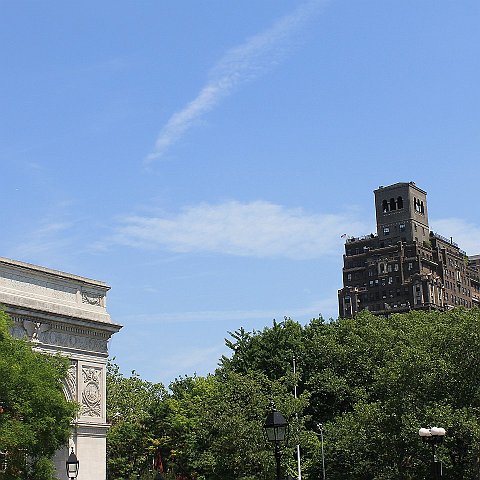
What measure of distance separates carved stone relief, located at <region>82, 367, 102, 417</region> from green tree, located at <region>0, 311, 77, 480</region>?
1069 cm

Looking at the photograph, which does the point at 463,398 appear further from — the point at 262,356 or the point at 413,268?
the point at 413,268

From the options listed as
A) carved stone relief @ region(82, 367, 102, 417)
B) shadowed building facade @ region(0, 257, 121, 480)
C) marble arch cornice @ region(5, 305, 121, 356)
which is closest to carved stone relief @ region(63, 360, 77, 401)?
shadowed building facade @ region(0, 257, 121, 480)

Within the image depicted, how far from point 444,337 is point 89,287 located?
62.9ft

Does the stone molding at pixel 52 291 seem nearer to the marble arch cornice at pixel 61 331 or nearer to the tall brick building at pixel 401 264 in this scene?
the marble arch cornice at pixel 61 331

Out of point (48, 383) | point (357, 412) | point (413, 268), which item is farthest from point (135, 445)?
point (413, 268)

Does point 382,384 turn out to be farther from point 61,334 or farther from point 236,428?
point 61,334

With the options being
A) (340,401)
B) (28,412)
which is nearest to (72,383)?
(28,412)

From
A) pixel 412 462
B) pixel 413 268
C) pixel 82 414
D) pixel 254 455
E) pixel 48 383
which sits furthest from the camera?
pixel 413 268

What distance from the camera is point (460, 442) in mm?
47969

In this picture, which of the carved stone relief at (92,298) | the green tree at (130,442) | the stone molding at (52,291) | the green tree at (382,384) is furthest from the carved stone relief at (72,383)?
the green tree at (130,442)

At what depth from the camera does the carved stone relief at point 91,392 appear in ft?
154

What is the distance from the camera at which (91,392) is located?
47.3m

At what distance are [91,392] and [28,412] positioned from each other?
537 inches

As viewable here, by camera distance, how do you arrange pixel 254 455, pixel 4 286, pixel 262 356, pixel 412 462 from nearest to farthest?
pixel 4 286 < pixel 412 462 < pixel 254 455 < pixel 262 356
